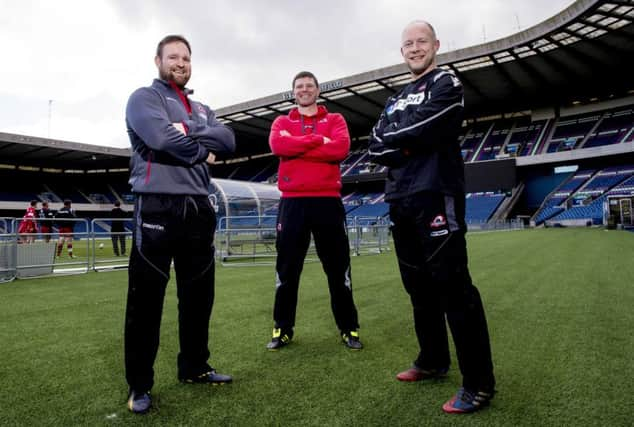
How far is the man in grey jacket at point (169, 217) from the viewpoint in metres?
1.77

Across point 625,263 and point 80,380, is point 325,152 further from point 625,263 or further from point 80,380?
point 625,263

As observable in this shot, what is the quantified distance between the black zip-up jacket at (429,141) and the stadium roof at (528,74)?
21494mm

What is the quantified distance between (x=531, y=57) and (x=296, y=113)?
82.9 feet

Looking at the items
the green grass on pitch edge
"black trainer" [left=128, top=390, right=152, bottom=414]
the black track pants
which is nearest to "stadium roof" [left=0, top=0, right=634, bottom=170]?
the green grass on pitch edge

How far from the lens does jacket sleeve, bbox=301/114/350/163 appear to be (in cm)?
263

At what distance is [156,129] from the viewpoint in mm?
1754

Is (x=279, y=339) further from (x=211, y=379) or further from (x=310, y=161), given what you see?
(x=310, y=161)

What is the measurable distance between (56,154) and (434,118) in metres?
38.0

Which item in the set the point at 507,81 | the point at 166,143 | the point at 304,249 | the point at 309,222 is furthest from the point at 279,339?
the point at 507,81

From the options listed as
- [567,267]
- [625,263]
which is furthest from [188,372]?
[625,263]

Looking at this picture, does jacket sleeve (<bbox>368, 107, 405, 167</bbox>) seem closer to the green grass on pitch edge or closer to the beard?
the beard

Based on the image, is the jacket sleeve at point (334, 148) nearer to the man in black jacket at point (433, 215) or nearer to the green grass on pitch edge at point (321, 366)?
the man in black jacket at point (433, 215)

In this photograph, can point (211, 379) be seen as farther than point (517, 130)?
No

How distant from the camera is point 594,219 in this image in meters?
25.4
